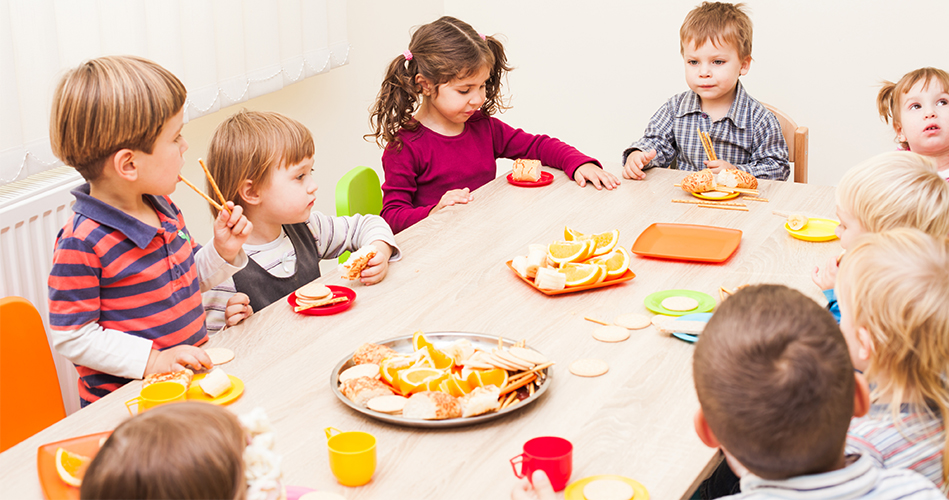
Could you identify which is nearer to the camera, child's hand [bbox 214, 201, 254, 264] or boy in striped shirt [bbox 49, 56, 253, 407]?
boy in striped shirt [bbox 49, 56, 253, 407]

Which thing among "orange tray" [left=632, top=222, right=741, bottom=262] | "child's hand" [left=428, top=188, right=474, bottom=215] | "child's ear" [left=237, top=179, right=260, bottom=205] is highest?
"child's ear" [left=237, top=179, right=260, bottom=205]

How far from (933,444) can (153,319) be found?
Answer: 1346 mm

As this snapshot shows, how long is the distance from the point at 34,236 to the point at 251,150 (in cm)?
76

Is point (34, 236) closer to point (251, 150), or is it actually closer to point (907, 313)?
point (251, 150)

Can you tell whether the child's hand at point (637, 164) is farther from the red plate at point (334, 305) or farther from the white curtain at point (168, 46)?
the white curtain at point (168, 46)

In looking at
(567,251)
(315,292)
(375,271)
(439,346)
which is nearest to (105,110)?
(315,292)

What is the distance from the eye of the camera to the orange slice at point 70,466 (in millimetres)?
1099

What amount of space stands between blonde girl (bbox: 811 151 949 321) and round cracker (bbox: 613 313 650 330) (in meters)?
0.37

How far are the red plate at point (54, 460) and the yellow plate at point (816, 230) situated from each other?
153 centimetres

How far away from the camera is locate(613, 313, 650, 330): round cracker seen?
60.6 inches

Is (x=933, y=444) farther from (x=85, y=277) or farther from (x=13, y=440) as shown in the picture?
(x=13, y=440)

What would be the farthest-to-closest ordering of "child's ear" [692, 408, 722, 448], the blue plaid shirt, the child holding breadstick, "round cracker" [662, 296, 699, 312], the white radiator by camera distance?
the blue plaid shirt < the white radiator < the child holding breadstick < "round cracker" [662, 296, 699, 312] < "child's ear" [692, 408, 722, 448]

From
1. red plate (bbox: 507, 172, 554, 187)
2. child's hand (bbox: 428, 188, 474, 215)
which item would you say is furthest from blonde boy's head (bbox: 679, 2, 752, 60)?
child's hand (bbox: 428, 188, 474, 215)

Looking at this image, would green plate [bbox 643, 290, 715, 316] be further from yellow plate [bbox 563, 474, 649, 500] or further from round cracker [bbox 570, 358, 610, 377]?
yellow plate [bbox 563, 474, 649, 500]
